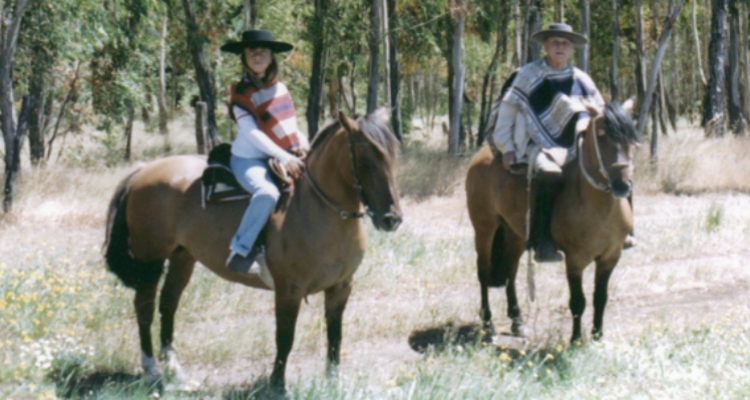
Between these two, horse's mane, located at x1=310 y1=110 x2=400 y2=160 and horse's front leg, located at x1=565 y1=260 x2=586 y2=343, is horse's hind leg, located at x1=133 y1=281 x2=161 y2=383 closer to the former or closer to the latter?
horse's mane, located at x1=310 y1=110 x2=400 y2=160

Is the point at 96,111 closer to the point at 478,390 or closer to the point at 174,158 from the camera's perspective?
the point at 174,158

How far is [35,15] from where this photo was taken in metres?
15.6

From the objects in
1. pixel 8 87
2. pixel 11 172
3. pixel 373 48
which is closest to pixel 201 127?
pixel 11 172

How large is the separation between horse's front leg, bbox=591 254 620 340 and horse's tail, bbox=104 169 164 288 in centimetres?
374

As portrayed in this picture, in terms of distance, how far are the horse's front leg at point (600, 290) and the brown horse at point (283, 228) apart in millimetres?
2466

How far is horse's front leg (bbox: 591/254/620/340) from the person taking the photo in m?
7.20

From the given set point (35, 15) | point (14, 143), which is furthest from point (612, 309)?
point (35, 15)

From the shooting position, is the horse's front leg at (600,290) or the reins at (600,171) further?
the horse's front leg at (600,290)

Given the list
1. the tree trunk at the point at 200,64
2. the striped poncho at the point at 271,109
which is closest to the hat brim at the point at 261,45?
the striped poncho at the point at 271,109

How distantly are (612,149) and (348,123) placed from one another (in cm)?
233

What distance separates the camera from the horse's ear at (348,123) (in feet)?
17.4

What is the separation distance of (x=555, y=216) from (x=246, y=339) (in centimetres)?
291

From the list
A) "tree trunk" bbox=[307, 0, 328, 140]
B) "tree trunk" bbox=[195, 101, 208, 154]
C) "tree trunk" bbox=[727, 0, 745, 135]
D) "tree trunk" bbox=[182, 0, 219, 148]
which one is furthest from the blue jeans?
"tree trunk" bbox=[727, 0, 745, 135]

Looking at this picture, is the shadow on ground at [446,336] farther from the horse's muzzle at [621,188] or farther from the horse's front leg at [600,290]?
the horse's muzzle at [621,188]
